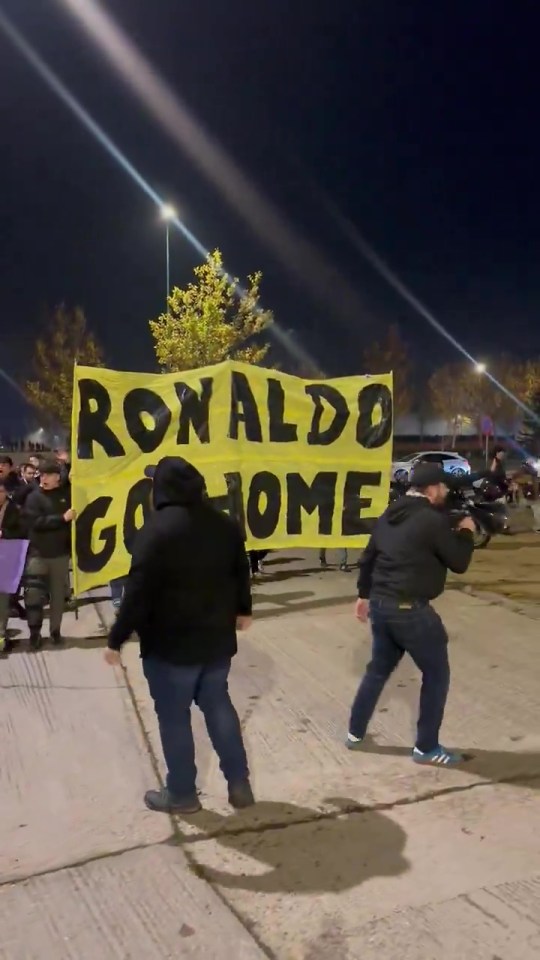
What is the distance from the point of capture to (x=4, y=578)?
22.5 ft

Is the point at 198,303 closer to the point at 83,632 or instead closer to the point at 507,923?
the point at 83,632

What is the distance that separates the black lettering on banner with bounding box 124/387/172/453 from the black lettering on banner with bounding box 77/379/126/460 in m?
0.18

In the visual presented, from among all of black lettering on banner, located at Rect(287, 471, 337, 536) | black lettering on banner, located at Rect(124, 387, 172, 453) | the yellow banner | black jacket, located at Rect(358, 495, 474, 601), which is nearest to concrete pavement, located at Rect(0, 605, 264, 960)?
the yellow banner

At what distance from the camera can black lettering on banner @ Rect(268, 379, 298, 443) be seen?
24.6 feet

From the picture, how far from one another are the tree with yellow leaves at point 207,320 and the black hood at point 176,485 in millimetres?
21395

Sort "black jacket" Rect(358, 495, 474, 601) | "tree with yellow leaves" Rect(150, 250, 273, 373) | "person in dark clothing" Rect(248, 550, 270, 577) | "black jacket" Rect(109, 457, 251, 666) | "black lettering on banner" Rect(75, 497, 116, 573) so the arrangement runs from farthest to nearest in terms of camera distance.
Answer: "tree with yellow leaves" Rect(150, 250, 273, 373)
"person in dark clothing" Rect(248, 550, 270, 577)
"black lettering on banner" Rect(75, 497, 116, 573)
"black jacket" Rect(358, 495, 474, 601)
"black jacket" Rect(109, 457, 251, 666)

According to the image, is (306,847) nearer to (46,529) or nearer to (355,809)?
(355,809)

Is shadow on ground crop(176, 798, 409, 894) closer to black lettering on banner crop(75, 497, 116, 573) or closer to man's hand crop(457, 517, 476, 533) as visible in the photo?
man's hand crop(457, 517, 476, 533)

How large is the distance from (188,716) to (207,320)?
2224 cm

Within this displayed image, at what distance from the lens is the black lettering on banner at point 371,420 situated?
7848mm

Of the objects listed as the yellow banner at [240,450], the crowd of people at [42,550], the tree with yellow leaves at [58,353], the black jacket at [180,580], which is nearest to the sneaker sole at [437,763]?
the black jacket at [180,580]

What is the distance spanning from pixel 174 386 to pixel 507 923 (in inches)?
204

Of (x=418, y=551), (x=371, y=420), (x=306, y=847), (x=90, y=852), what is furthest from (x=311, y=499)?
(x=90, y=852)

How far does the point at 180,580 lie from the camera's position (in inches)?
145
